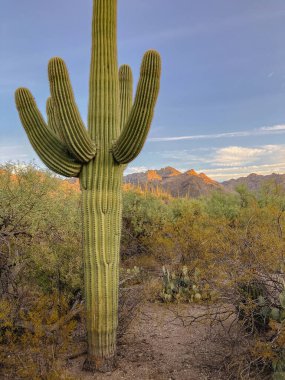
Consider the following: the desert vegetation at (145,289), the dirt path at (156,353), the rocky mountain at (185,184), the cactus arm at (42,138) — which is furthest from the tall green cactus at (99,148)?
the rocky mountain at (185,184)

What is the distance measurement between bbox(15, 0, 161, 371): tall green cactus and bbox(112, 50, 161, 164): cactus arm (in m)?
0.01

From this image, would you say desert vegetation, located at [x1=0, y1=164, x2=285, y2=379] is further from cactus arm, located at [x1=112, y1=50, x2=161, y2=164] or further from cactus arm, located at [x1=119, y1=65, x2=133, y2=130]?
cactus arm, located at [x1=119, y1=65, x2=133, y2=130]

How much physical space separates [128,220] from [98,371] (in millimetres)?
9402

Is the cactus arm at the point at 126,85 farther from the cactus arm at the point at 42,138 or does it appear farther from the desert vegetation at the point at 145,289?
the desert vegetation at the point at 145,289

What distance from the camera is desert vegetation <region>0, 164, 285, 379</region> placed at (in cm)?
509

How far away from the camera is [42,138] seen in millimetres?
5797

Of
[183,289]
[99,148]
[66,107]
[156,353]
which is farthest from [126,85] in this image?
[183,289]

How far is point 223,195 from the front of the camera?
21344 millimetres

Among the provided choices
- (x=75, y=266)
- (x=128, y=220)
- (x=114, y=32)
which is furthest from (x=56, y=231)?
(x=128, y=220)

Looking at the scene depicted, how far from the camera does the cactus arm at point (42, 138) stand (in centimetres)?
576

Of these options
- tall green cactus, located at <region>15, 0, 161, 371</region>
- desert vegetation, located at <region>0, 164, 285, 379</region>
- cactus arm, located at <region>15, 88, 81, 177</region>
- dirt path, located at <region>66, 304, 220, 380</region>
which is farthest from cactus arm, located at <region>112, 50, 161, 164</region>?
dirt path, located at <region>66, 304, 220, 380</region>

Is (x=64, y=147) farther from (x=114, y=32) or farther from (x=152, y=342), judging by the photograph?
(x=152, y=342)

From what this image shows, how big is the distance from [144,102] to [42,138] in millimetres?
1611

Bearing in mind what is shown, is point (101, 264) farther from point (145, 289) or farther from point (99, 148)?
point (145, 289)
